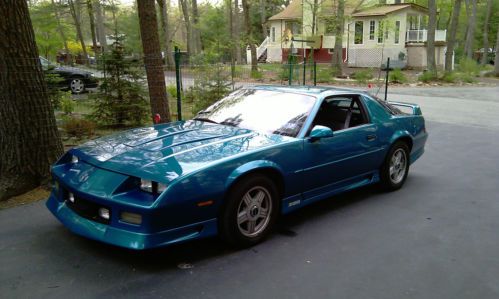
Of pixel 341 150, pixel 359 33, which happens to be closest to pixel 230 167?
pixel 341 150

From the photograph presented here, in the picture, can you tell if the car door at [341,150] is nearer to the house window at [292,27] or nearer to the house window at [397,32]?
the house window at [397,32]

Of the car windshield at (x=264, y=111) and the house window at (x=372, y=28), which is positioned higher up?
the house window at (x=372, y=28)

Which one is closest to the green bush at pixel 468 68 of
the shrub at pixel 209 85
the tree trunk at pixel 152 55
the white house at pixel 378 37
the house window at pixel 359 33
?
the white house at pixel 378 37

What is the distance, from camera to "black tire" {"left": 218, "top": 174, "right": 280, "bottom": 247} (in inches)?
149

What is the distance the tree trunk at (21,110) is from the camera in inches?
201

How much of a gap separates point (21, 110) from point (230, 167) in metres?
2.97

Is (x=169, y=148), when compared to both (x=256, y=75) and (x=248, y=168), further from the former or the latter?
(x=256, y=75)

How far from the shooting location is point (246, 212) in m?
3.96

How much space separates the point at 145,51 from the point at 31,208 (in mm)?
4341

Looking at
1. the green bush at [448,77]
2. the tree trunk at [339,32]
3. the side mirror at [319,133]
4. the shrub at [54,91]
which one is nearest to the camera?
the side mirror at [319,133]

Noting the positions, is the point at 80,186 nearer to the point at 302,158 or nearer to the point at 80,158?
the point at 80,158

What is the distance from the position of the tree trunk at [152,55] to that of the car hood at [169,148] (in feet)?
12.2

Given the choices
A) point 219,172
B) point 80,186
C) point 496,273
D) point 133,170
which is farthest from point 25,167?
point 496,273

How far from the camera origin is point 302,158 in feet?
14.5
